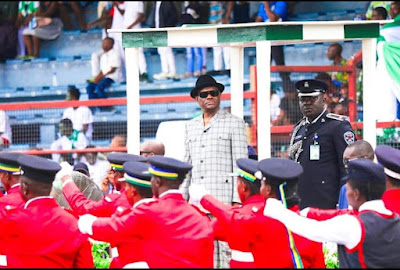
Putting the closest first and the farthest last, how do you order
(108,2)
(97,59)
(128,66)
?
(128,66) → (97,59) → (108,2)

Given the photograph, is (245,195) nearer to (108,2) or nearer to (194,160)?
(194,160)

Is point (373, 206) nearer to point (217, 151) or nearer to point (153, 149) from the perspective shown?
point (217, 151)

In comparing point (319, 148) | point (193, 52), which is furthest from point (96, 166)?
point (193, 52)

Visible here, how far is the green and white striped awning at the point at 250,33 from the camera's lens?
962 centimetres

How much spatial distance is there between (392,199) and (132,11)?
444 inches

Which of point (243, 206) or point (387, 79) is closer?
point (243, 206)

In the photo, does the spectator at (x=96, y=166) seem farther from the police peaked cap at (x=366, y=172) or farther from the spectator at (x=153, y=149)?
the police peaked cap at (x=366, y=172)

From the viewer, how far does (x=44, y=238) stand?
712 centimetres

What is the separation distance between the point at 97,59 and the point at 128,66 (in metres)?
8.02

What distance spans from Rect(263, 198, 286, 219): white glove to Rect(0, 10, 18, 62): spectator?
13.3 meters

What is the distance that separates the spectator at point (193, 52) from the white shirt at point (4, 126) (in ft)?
13.5

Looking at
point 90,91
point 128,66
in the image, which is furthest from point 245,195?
point 90,91

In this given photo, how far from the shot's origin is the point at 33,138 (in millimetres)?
13969

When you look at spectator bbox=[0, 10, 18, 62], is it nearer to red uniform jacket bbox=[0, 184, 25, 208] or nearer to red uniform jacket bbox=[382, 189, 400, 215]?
red uniform jacket bbox=[0, 184, 25, 208]
